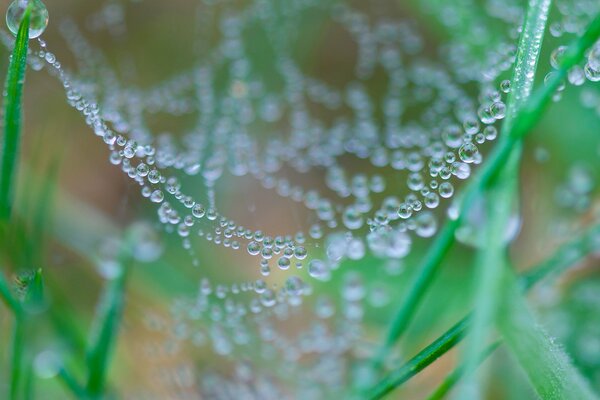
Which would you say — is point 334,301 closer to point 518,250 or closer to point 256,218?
point 256,218

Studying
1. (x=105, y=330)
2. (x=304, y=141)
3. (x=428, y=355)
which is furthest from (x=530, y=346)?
(x=304, y=141)

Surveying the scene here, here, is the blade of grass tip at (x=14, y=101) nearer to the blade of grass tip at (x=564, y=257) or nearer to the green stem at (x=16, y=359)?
the green stem at (x=16, y=359)

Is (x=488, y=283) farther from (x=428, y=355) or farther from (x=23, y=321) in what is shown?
(x=23, y=321)

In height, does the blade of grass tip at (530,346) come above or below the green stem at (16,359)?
below

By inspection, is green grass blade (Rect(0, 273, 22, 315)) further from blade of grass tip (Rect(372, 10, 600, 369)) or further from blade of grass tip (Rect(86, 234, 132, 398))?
blade of grass tip (Rect(372, 10, 600, 369))

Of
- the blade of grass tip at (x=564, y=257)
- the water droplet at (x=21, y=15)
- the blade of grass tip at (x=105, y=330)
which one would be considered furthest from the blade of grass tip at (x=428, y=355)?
the water droplet at (x=21, y=15)
